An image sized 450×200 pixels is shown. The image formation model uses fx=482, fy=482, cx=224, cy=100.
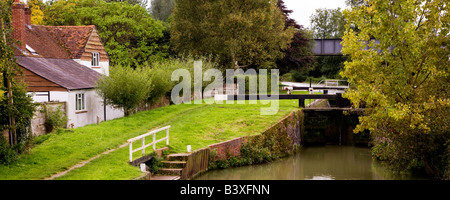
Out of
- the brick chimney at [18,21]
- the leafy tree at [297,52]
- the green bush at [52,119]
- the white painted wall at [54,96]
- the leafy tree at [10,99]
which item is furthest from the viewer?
the leafy tree at [297,52]

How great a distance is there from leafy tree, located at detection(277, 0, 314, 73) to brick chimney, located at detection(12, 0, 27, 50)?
1035 inches

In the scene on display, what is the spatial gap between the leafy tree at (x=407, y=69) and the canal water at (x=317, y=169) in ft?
12.8

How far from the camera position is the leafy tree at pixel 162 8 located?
72.3 metres

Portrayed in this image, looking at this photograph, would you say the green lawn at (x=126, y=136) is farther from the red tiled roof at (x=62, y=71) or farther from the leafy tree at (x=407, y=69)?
the leafy tree at (x=407, y=69)

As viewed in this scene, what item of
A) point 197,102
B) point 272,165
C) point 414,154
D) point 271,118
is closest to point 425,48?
point 414,154

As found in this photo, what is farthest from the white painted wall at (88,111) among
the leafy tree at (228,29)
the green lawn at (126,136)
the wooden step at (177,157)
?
the leafy tree at (228,29)

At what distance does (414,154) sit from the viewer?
54.9ft

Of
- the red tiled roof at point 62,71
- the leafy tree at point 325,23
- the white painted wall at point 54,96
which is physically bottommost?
the white painted wall at point 54,96

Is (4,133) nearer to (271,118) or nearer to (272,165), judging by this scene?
(272,165)

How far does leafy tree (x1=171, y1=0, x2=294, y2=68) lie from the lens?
36.9 meters

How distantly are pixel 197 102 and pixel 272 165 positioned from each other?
408 inches

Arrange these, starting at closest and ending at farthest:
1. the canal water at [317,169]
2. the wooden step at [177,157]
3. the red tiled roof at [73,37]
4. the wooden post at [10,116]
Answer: the wooden post at [10,116]
the wooden step at [177,157]
the canal water at [317,169]
the red tiled roof at [73,37]

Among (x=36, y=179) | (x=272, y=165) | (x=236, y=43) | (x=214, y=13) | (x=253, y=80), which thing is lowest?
(x=272, y=165)
